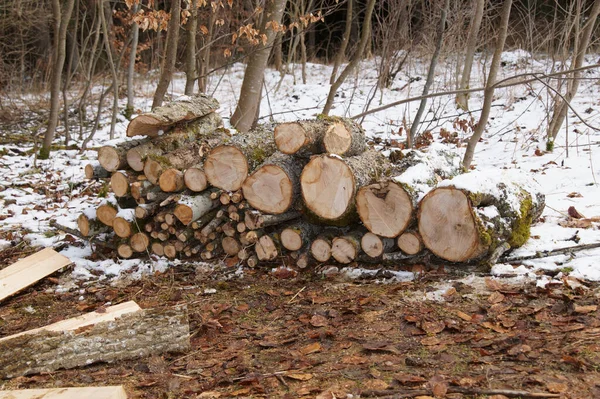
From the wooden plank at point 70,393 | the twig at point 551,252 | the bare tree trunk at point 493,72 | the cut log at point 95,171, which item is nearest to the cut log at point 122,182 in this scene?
the cut log at point 95,171

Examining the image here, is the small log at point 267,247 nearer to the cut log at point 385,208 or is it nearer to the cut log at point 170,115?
the cut log at point 385,208

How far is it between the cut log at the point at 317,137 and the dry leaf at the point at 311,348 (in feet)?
5.73

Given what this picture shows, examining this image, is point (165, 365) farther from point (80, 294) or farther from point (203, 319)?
point (80, 294)

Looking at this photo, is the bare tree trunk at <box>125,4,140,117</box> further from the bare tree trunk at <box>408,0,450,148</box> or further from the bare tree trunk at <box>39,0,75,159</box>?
the bare tree trunk at <box>408,0,450,148</box>

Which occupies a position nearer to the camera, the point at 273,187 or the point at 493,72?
the point at 273,187

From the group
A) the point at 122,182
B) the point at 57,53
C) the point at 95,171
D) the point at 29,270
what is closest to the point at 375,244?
the point at 122,182

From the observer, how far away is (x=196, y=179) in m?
4.50

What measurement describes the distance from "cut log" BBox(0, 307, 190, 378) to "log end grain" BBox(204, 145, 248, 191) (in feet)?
4.89

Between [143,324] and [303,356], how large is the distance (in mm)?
964

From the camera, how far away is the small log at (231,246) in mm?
4445

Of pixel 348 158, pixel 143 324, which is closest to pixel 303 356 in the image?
pixel 143 324

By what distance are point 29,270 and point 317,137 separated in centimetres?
262

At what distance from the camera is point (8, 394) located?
8.04 feet

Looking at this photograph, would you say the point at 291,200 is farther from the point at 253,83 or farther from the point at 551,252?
the point at 253,83
